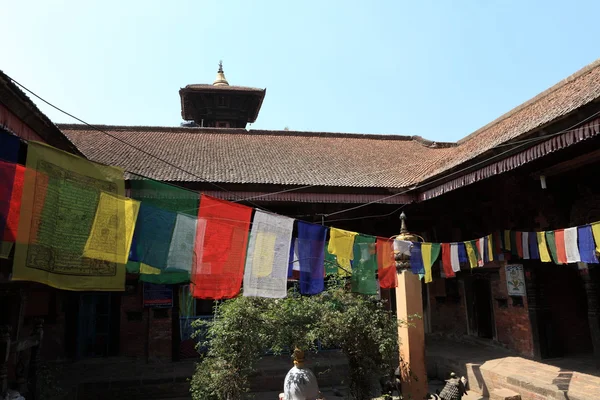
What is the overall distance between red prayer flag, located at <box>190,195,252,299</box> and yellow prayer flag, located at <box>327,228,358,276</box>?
5.52 ft

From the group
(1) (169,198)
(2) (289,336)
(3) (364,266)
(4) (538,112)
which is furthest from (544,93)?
(1) (169,198)

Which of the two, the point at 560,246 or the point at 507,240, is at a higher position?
the point at 507,240

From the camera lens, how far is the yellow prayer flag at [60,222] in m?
3.46

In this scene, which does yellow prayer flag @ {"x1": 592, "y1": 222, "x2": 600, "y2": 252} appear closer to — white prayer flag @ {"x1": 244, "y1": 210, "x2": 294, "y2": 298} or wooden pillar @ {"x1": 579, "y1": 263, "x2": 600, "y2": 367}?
wooden pillar @ {"x1": 579, "y1": 263, "x2": 600, "y2": 367}

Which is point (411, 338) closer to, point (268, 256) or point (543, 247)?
point (543, 247)

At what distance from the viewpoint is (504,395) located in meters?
7.07

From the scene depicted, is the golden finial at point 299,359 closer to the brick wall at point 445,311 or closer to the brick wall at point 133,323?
the brick wall at point 133,323

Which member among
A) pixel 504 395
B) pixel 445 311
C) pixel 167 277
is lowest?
pixel 504 395

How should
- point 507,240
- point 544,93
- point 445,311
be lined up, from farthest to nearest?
point 445,311
point 544,93
point 507,240

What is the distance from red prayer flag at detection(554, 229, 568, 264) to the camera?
6.77m

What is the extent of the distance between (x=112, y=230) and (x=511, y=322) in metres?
8.95

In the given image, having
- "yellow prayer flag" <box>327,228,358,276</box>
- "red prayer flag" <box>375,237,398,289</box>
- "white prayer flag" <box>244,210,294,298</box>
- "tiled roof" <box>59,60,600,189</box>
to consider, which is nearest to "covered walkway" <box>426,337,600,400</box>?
"red prayer flag" <box>375,237,398,289</box>

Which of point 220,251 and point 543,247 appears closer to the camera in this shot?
point 220,251

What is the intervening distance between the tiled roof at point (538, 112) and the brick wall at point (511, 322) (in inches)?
120
